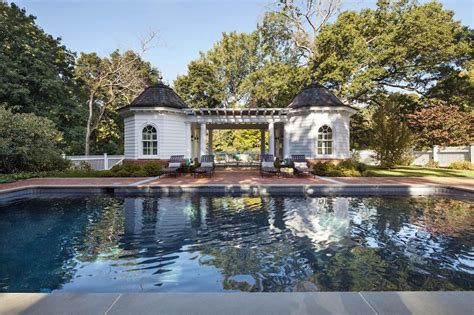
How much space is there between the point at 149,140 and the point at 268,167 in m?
7.18

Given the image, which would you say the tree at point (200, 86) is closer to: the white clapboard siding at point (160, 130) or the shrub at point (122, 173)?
the white clapboard siding at point (160, 130)

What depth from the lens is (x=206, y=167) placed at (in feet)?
48.7

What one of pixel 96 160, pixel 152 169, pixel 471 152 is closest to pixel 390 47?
pixel 471 152

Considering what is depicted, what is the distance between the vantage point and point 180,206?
8.32 m

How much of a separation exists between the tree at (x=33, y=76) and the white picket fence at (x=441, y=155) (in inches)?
937

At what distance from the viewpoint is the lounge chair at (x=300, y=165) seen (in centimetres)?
1408

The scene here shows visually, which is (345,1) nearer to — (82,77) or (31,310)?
(82,77)

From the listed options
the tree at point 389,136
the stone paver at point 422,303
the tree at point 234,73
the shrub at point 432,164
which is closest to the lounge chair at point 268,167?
the tree at point 389,136

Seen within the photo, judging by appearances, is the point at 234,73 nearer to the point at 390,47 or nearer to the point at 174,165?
the point at 390,47

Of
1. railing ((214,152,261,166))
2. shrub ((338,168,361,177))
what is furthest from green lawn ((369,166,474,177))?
railing ((214,152,261,166))

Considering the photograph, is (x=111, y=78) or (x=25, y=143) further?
(x=111, y=78)

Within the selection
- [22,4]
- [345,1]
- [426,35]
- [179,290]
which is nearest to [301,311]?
[179,290]

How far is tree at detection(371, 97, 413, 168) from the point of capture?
17578 mm

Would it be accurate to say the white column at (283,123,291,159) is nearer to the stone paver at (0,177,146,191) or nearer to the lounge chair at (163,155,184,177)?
the lounge chair at (163,155,184,177)
